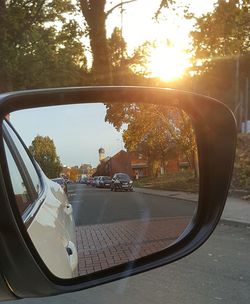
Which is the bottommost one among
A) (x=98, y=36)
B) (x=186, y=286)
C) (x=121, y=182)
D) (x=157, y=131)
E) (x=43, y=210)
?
(x=186, y=286)

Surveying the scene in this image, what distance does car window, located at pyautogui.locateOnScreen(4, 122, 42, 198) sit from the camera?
1697 mm

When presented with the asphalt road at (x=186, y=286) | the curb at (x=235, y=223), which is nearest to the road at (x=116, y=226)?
the asphalt road at (x=186, y=286)

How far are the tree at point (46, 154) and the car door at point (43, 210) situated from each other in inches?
2.9

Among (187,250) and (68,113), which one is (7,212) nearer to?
(68,113)

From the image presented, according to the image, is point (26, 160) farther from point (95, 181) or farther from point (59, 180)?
point (95, 181)

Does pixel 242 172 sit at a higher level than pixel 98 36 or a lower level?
lower

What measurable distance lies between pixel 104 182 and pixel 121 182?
7 centimetres

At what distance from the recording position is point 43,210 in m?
2.19

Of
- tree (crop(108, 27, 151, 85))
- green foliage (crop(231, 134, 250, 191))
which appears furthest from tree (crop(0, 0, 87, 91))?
green foliage (crop(231, 134, 250, 191))

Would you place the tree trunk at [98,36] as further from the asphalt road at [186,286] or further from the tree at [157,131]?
the tree at [157,131]

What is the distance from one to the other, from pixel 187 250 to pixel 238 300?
370 cm

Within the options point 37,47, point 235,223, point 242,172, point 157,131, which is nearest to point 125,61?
point 37,47

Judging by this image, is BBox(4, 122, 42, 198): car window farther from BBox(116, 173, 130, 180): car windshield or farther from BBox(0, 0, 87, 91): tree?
BBox(0, 0, 87, 91): tree

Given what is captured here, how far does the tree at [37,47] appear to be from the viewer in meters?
18.7
